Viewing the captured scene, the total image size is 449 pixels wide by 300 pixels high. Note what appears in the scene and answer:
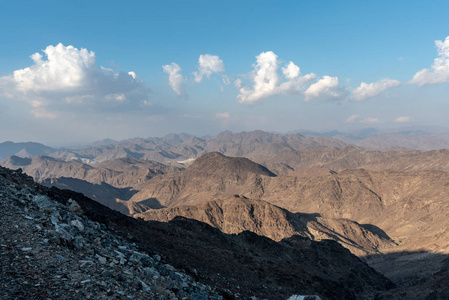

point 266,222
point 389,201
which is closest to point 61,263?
point 266,222

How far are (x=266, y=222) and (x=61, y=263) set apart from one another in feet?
368

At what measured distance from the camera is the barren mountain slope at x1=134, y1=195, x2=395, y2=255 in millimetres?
113562

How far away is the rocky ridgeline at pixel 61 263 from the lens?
360 inches

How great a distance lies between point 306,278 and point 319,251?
30412 mm

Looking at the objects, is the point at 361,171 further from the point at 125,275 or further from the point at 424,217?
the point at 125,275

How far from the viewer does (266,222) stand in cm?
11600

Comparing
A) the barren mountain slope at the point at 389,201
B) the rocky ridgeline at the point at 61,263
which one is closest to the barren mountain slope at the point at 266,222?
the barren mountain slope at the point at 389,201

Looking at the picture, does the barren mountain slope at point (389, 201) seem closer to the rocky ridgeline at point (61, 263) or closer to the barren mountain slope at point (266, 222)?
the barren mountain slope at point (266, 222)

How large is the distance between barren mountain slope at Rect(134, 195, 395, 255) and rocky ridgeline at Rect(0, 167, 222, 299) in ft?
328

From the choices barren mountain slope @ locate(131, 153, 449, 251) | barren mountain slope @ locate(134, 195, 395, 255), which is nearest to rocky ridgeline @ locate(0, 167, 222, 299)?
barren mountain slope @ locate(134, 195, 395, 255)

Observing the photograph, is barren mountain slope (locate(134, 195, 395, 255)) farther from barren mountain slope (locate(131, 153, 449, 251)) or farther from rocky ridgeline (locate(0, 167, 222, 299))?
rocky ridgeline (locate(0, 167, 222, 299))

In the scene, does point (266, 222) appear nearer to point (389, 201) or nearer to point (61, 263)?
point (389, 201)

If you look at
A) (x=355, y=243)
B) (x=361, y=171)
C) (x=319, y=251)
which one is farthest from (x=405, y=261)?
(x=361, y=171)

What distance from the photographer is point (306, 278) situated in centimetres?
4700
